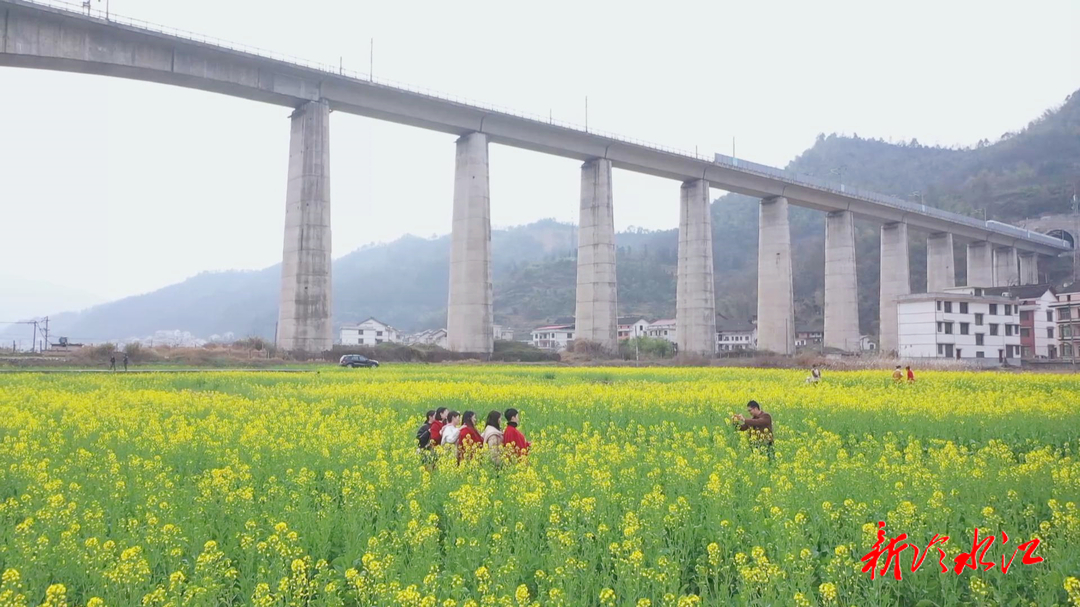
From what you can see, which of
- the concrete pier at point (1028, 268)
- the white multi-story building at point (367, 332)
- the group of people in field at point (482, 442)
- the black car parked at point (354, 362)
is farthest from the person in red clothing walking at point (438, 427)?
the concrete pier at point (1028, 268)

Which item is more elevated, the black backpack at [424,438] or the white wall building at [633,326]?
the white wall building at [633,326]

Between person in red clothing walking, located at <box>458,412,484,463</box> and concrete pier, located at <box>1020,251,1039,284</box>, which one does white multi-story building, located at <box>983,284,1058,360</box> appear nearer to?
concrete pier, located at <box>1020,251,1039,284</box>

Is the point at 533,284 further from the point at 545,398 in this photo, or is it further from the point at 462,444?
the point at 462,444

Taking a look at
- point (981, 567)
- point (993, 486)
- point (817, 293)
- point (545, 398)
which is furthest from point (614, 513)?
point (817, 293)

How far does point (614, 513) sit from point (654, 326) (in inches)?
4281

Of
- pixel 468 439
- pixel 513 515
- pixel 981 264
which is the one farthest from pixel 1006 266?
pixel 513 515

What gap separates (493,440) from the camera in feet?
32.7

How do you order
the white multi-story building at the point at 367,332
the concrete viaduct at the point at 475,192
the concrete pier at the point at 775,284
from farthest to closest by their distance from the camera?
the white multi-story building at the point at 367,332 → the concrete pier at the point at 775,284 → the concrete viaduct at the point at 475,192

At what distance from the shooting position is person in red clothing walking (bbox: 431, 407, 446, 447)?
1102cm

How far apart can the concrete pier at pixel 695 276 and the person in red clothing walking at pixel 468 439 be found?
5096 centimetres

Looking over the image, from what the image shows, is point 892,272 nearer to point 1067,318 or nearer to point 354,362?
point 1067,318

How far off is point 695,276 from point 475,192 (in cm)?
2057

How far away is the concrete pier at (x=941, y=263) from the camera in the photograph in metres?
85.2

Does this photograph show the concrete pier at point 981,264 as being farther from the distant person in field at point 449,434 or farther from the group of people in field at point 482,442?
the group of people in field at point 482,442
